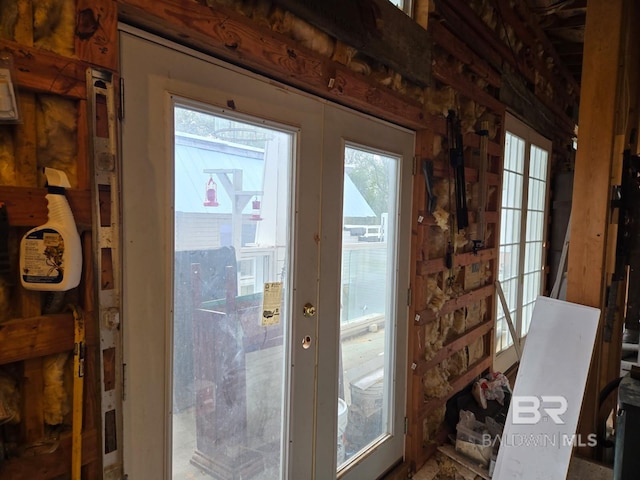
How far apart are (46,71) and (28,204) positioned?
0.32 m

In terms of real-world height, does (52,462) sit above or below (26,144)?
below

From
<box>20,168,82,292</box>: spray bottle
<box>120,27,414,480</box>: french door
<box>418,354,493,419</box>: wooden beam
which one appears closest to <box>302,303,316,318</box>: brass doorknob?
<box>120,27,414,480</box>: french door

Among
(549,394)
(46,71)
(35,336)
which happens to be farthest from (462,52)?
(35,336)

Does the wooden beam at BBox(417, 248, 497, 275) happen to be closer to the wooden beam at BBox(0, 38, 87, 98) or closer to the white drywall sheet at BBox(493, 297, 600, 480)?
the white drywall sheet at BBox(493, 297, 600, 480)

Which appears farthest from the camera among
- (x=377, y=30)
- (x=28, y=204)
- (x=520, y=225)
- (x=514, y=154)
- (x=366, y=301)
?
(x=520, y=225)

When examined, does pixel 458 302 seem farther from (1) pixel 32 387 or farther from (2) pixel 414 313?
(1) pixel 32 387

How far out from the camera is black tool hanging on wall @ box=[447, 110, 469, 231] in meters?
2.59

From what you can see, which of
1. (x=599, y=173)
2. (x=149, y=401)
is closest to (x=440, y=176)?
(x=599, y=173)

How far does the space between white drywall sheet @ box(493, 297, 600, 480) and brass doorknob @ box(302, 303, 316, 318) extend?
114 centimetres

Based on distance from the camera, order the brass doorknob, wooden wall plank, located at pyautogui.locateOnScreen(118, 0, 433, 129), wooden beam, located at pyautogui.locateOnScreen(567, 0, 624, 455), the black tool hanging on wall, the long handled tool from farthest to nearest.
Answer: the black tool hanging on wall
wooden beam, located at pyautogui.locateOnScreen(567, 0, 624, 455)
the brass doorknob
wooden wall plank, located at pyautogui.locateOnScreen(118, 0, 433, 129)
the long handled tool

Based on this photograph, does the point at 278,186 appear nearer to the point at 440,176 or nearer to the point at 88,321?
the point at 88,321

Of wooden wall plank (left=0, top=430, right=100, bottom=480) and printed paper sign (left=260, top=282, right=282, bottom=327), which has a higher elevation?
printed paper sign (left=260, top=282, right=282, bottom=327)

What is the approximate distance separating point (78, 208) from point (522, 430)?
2.15 m

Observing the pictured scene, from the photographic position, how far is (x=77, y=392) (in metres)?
1.00
